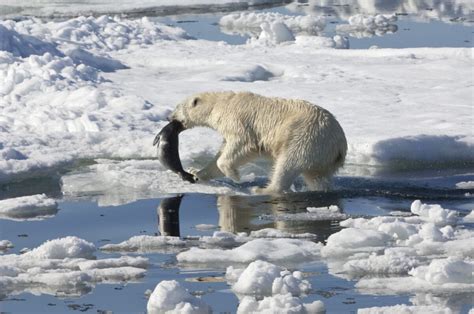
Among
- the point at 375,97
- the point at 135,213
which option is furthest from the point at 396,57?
the point at 135,213

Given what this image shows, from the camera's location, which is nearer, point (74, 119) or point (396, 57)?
point (74, 119)

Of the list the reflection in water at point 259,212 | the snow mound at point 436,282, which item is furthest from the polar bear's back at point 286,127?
the snow mound at point 436,282

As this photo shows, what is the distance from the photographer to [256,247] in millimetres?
7219

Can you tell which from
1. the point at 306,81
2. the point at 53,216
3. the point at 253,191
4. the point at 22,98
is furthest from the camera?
the point at 306,81

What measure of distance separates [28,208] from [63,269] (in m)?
2.12

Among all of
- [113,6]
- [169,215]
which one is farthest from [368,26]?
[169,215]

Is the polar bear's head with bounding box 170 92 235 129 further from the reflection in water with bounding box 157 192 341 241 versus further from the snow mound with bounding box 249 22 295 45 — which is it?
the snow mound with bounding box 249 22 295 45

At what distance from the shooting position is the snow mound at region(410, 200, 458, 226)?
798 centimetres

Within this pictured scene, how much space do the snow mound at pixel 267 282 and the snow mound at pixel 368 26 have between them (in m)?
15.9

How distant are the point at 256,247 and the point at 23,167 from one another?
352 cm

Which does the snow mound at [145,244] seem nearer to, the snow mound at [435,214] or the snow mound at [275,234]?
the snow mound at [275,234]

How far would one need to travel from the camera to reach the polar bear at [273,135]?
9.17 m

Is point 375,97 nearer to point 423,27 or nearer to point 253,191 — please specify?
point 253,191

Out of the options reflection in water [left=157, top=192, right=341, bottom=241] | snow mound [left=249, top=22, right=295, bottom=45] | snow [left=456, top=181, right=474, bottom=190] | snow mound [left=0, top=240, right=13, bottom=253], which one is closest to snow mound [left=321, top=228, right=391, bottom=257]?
reflection in water [left=157, top=192, right=341, bottom=241]
